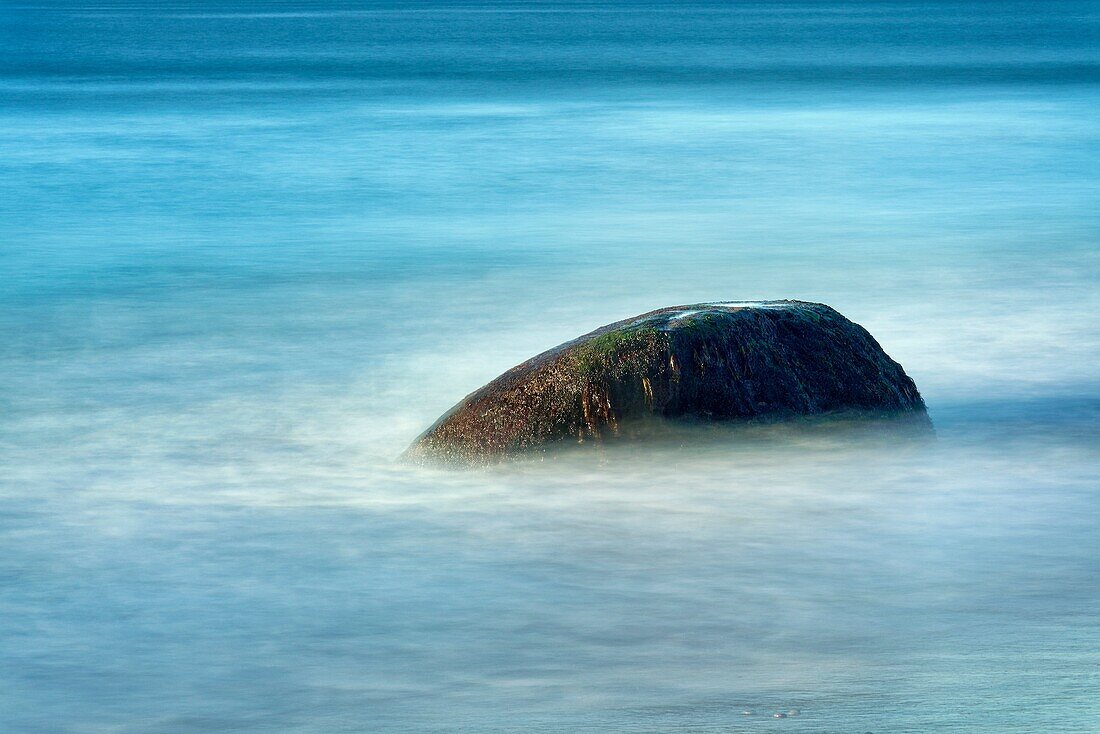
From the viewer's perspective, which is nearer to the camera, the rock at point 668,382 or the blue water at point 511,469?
the blue water at point 511,469

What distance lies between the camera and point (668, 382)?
570cm

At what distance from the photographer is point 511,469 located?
18.5 feet

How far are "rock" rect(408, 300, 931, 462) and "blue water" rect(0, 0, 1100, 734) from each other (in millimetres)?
141

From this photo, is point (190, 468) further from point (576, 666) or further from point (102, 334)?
point (102, 334)

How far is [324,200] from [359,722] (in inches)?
465

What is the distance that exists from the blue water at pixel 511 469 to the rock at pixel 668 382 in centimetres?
14

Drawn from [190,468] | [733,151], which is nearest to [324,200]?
[733,151]

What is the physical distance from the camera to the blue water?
4.02 m

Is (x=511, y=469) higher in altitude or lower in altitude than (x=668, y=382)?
lower

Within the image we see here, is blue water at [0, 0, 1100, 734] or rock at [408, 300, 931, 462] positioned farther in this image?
rock at [408, 300, 931, 462]

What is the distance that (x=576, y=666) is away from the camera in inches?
161

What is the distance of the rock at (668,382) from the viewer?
5.68 m

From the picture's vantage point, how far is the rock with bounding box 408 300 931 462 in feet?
18.6

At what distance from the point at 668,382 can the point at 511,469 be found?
614 millimetres
